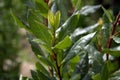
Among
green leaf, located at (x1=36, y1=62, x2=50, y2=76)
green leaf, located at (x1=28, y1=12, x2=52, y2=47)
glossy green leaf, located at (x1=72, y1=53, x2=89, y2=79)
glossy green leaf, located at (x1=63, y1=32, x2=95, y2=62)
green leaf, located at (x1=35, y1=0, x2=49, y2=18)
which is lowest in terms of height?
glossy green leaf, located at (x1=72, y1=53, x2=89, y2=79)

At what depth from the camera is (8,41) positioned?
497 cm

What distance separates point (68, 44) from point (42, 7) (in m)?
0.21

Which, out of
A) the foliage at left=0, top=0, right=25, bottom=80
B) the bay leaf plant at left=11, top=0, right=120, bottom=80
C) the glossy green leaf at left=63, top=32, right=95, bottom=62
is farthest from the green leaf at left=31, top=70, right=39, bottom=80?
the foliage at left=0, top=0, right=25, bottom=80

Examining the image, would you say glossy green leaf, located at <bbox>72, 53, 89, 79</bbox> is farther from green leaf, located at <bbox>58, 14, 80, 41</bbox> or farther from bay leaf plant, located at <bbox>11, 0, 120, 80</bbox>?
green leaf, located at <bbox>58, 14, 80, 41</bbox>

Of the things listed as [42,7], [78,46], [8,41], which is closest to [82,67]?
[78,46]

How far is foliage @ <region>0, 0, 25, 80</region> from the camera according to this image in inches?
186

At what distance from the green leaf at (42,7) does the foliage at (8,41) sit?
3.60 meters

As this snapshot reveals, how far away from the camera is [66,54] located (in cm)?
102

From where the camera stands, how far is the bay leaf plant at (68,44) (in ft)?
3.23

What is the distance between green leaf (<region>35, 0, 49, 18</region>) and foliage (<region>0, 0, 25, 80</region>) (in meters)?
3.60

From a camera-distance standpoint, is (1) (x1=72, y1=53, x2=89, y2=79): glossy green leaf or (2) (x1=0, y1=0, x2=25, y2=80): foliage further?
(2) (x1=0, y1=0, x2=25, y2=80): foliage

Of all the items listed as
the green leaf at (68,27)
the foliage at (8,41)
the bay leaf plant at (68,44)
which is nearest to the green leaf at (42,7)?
the bay leaf plant at (68,44)

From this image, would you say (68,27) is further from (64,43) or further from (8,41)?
(8,41)

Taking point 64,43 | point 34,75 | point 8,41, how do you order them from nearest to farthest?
point 64,43, point 34,75, point 8,41
